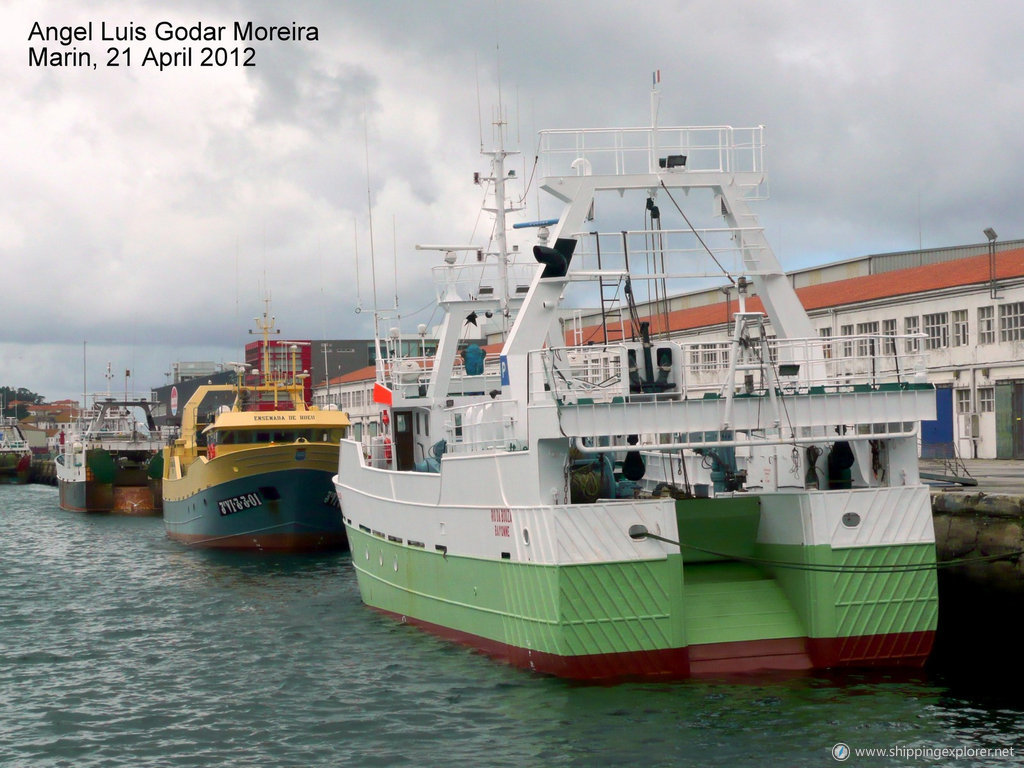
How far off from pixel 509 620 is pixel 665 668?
2485 millimetres

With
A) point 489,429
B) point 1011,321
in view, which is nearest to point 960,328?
point 1011,321

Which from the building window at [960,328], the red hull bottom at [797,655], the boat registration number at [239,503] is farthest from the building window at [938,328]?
the red hull bottom at [797,655]

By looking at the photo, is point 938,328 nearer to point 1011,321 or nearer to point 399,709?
point 1011,321

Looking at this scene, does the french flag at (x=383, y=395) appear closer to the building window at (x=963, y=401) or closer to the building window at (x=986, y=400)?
the building window at (x=986, y=400)

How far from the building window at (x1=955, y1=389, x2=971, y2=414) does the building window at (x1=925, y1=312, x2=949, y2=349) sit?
1.75 meters

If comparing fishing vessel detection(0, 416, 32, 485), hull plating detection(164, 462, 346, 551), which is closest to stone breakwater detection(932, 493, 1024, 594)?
hull plating detection(164, 462, 346, 551)

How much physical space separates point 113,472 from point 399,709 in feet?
171

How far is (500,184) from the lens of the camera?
24.6m

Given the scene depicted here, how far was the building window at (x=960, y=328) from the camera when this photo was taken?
38375 mm

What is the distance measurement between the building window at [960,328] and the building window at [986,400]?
1655mm

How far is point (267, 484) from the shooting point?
3581 cm

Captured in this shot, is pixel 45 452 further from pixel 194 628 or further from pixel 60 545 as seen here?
pixel 194 628

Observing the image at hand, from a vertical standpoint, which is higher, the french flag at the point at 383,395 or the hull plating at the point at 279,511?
the french flag at the point at 383,395

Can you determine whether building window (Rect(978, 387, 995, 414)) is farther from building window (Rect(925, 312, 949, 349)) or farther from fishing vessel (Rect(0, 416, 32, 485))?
fishing vessel (Rect(0, 416, 32, 485))
